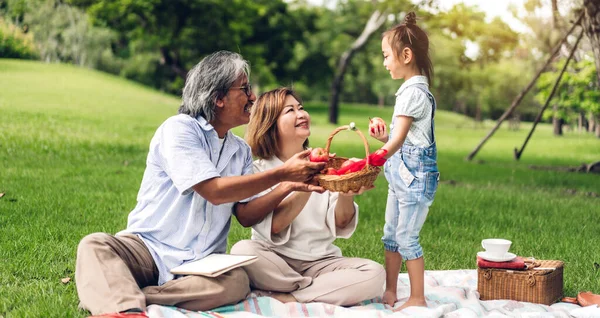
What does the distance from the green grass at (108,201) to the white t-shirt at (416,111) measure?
53.5 inches

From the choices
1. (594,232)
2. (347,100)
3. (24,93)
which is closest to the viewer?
(594,232)

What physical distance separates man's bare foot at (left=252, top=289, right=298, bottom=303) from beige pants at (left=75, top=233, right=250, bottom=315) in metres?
0.16

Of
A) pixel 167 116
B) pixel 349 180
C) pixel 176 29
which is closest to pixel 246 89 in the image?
pixel 349 180

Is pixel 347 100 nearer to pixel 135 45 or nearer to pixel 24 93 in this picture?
pixel 135 45

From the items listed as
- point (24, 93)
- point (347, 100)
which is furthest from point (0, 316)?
point (347, 100)

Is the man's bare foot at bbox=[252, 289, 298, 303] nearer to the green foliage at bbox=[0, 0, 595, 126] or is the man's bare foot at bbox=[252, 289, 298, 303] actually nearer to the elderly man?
the elderly man

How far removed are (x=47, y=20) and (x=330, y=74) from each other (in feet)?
84.7

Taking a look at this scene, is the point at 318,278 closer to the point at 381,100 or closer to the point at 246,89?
the point at 246,89

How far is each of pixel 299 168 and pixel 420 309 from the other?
1.08 meters

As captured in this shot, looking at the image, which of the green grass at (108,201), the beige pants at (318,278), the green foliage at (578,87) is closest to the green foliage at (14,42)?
the green grass at (108,201)

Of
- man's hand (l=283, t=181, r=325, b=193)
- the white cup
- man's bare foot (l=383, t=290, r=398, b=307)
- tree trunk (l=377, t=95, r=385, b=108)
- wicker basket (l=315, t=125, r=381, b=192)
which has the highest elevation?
wicker basket (l=315, t=125, r=381, b=192)

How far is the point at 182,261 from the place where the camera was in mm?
3723

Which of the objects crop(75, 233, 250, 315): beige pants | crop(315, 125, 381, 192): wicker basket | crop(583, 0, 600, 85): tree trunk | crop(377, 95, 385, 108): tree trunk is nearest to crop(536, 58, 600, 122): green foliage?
crop(583, 0, 600, 85): tree trunk

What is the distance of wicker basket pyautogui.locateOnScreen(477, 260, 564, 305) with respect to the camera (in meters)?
4.08
